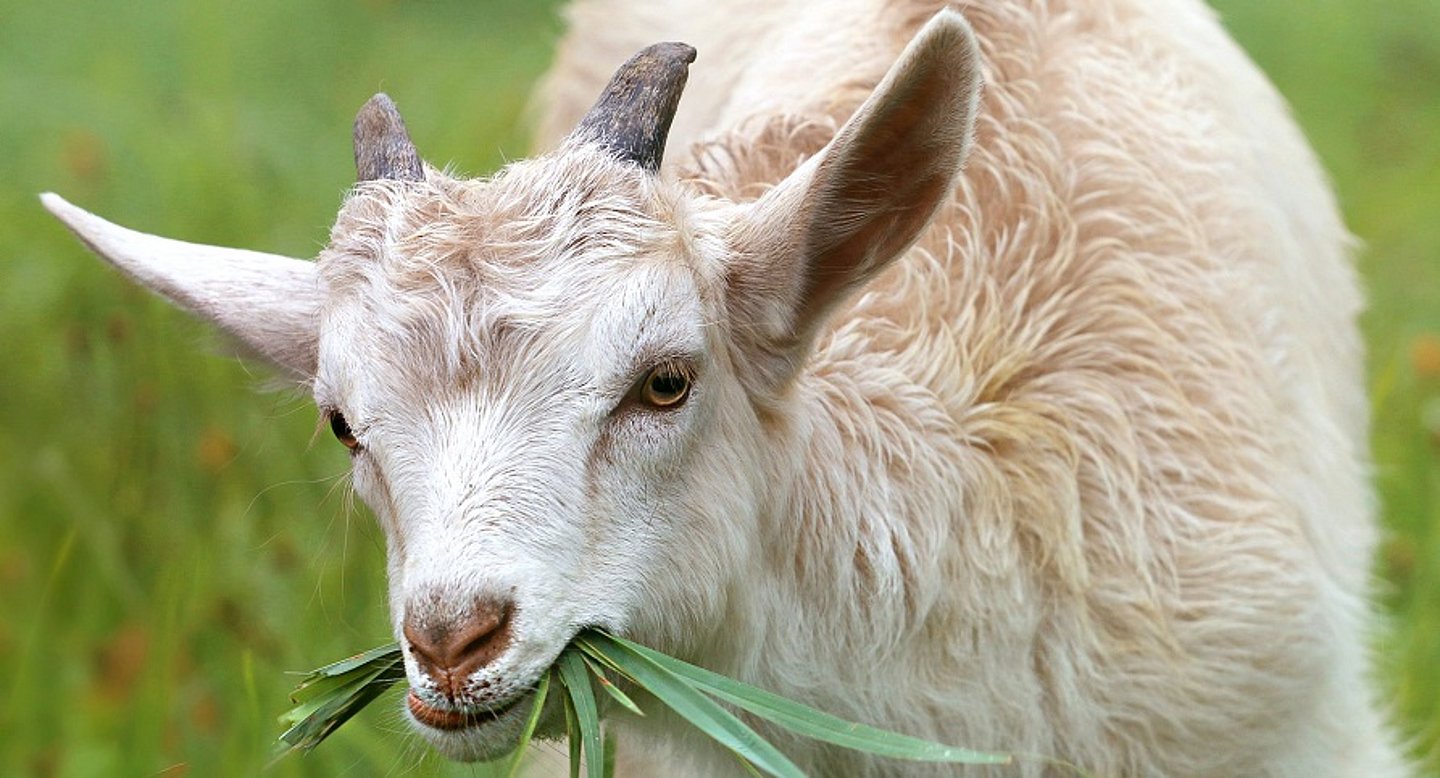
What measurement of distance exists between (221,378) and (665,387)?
4.22m

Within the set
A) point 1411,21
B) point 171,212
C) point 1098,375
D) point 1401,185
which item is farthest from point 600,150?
point 1411,21

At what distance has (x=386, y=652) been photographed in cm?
365

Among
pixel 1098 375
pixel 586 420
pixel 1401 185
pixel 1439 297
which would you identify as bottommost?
pixel 586 420

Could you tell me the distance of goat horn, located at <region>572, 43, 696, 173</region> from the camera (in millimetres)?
3670

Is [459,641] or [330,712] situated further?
[330,712]

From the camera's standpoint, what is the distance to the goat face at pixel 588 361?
10.6 feet

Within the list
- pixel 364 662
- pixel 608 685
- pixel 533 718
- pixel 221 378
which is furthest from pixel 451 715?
pixel 221 378

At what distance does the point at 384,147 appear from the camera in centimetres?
382

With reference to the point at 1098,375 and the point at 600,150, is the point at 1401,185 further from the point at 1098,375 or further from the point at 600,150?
the point at 600,150

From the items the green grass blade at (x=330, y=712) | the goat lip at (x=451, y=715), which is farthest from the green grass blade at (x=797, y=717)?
the green grass blade at (x=330, y=712)

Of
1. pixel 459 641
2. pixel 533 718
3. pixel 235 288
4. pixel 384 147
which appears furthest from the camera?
pixel 235 288

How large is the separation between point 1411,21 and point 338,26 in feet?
20.6

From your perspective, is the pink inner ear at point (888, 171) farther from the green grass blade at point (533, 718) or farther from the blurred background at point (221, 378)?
the blurred background at point (221, 378)

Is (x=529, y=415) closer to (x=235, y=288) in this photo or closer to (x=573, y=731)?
(x=573, y=731)
